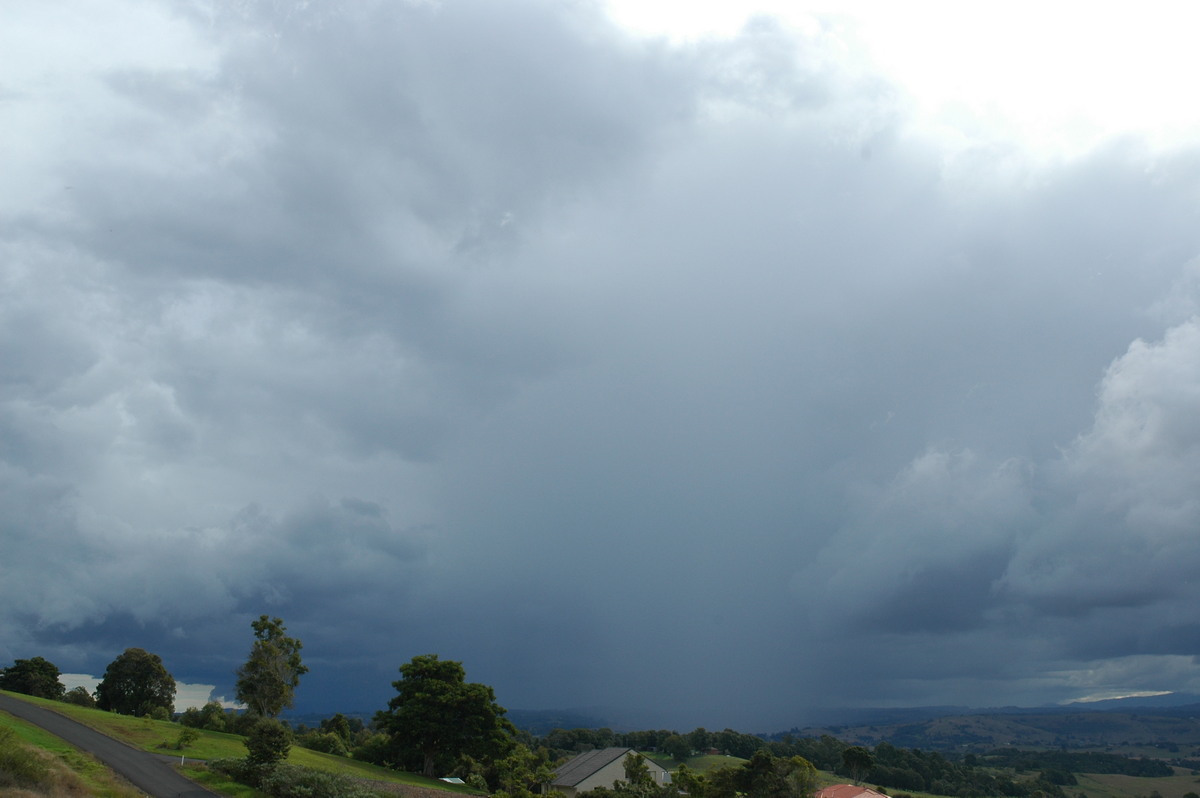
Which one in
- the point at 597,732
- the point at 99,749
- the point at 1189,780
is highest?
the point at 99,749

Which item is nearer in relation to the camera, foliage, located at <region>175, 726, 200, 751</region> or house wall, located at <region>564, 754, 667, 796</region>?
foliage, located at <region>175, 726, 200, 751</region>

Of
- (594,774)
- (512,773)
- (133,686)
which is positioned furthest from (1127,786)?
(133,686)

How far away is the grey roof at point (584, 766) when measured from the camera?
80.1 meters

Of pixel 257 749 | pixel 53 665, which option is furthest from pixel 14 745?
pixel 53 665

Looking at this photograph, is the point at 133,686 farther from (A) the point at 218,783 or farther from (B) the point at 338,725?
(A) the point at 218,783

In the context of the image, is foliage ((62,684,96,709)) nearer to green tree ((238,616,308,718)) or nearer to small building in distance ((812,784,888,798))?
green tree ((238,616,308,718))

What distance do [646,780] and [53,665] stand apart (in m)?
77.2

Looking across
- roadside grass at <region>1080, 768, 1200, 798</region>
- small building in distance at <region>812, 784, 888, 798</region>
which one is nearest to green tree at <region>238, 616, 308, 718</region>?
small building in distance at <region>812, 784, 888, 798</region>

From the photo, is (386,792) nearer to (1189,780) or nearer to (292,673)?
(292,673)

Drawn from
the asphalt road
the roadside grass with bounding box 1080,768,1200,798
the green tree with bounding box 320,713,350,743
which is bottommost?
the roadside grass with bounding box 1080,768,1200,798

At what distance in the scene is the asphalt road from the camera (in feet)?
134

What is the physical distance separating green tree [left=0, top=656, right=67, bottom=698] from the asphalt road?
3275 cm

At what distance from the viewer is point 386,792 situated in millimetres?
45406

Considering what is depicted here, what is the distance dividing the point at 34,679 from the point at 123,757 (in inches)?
2116
